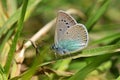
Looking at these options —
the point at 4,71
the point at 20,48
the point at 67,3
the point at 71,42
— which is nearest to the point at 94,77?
the point at 71,42

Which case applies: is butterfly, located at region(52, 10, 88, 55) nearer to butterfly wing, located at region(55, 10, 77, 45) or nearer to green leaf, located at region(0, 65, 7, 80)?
butterfly wing, located at region(55, 10, 77, 45)

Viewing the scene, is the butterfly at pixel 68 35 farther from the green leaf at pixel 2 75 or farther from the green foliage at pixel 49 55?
the green leaf at pixel 2 75

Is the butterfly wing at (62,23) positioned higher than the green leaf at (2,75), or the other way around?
the butterfly wing at (62,23)

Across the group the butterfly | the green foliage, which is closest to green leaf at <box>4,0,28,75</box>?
the green foliage

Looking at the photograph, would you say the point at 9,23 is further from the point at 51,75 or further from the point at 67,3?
the point at 67,3

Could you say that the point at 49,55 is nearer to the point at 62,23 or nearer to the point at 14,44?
the point at 62,23

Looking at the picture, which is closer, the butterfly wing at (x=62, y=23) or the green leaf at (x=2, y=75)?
the green leaf at (x=2, y=75)

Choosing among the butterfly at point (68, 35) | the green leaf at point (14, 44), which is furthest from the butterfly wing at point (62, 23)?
the green leaf at point (14, 44)
